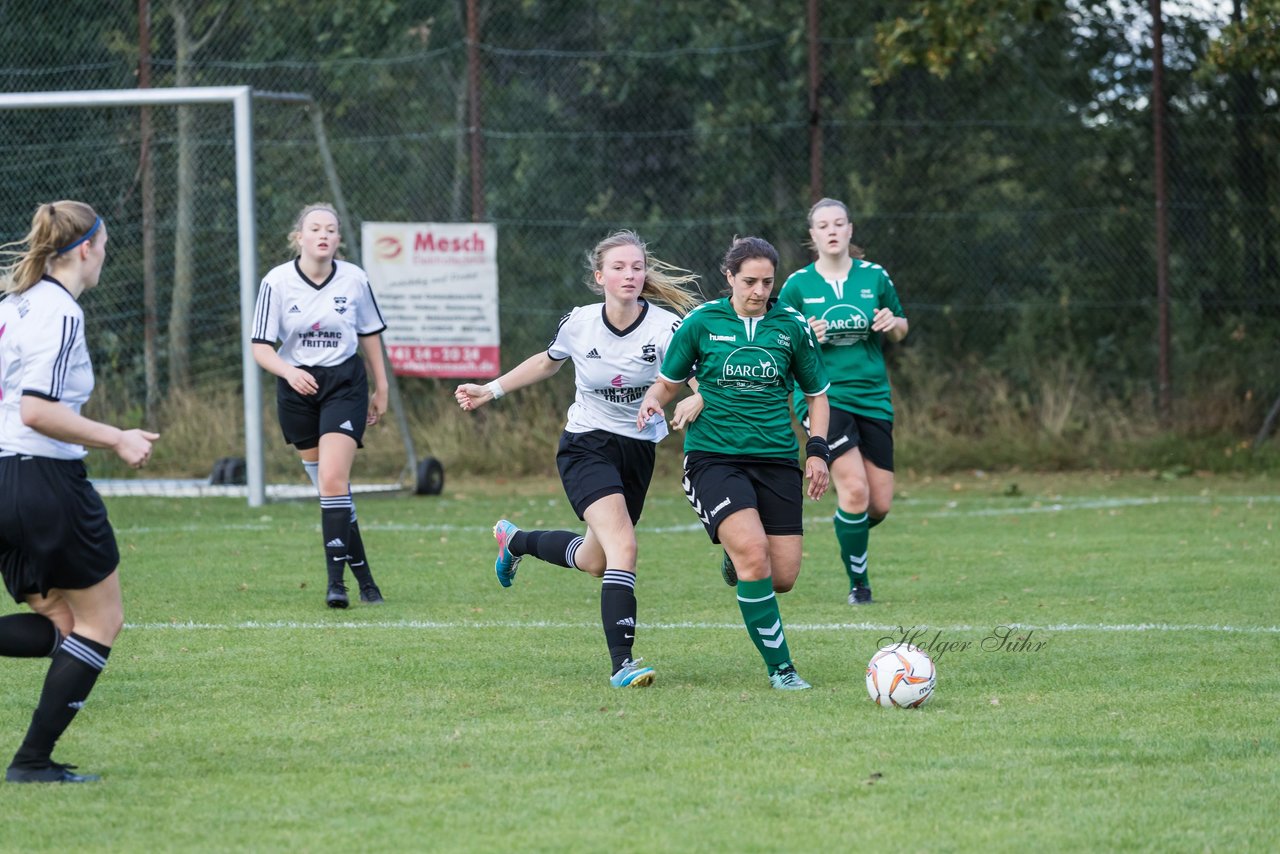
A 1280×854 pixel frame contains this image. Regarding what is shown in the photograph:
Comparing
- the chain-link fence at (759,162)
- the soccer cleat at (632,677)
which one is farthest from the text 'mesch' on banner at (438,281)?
the soccer cleat at (632,677)

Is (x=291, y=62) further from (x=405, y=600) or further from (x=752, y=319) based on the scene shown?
(x=752, y=319)

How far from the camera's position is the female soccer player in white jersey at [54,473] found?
177 inches

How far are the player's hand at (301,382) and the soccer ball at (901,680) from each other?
367cm

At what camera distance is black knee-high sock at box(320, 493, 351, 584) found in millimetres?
8148

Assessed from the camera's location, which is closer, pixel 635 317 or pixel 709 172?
pixel 635 317

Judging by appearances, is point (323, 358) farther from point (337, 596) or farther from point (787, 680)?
point (787, 680)

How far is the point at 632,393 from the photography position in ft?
22.1

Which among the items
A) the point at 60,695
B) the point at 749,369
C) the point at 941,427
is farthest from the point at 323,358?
the point at 941,427

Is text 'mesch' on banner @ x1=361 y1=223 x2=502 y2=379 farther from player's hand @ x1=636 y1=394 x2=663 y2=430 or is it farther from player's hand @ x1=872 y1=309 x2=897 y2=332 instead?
player's hand @ x1=636 y1=394 x2=663 y2=430

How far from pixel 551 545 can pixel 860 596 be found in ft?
6.11

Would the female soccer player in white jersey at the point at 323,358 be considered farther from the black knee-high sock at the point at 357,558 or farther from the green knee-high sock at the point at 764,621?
the green knee-high sock at the point at 764,621

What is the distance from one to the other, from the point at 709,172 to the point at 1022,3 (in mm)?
3382

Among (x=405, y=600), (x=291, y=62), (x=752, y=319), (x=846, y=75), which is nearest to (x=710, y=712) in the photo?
(x=752, y=319)

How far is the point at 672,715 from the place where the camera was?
219 inches
